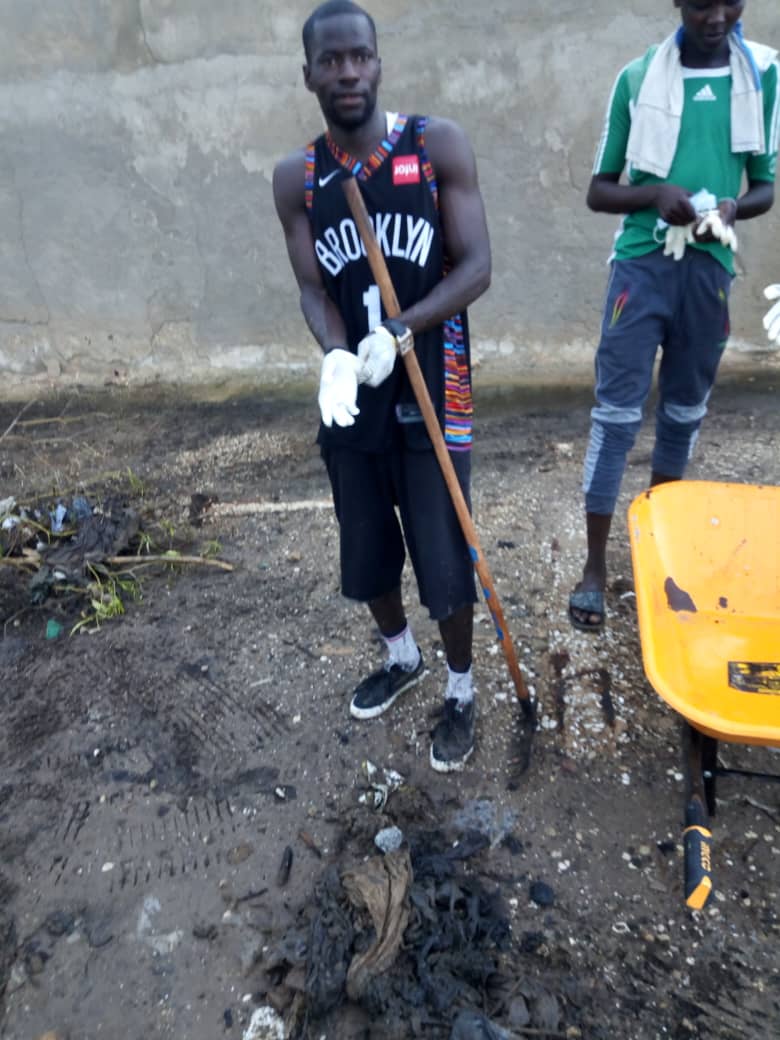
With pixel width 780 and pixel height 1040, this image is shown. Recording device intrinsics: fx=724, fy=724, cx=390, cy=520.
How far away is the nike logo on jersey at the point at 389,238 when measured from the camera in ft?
6.11

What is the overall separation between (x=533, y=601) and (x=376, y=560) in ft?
3.35

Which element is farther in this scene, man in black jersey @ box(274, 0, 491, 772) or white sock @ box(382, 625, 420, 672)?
white sock @ box(382, 625, 420, 672)

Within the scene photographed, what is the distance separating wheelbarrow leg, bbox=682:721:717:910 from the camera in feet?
5.04

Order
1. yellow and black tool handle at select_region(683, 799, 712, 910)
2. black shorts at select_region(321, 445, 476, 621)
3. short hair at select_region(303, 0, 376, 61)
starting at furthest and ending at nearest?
1. black shorts at select_region(321, 445, 476, 621)
2. short hair at select_region(303, 0, 376, 61)
3. yellow and black tool handle at select_region(683, 799, 712, 910)

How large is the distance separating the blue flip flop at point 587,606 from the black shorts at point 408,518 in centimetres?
83

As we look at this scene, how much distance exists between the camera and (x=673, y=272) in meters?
2.46

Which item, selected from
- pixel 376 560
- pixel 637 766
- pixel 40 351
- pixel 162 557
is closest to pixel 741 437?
pixel 637 766

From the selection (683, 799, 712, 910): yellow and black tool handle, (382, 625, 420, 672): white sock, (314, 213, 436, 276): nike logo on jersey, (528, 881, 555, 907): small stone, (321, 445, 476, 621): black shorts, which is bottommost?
(528, 881, 555, 907): small stone

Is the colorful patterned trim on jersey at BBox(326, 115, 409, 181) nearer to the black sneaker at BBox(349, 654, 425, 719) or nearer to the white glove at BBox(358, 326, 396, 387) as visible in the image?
the white glove at BBox(358, 326, 396, 387)

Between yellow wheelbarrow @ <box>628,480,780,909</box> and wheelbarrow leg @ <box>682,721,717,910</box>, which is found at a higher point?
yellow wheelbarrow @ <box>628,480,780,909</box>

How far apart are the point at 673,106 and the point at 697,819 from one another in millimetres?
2102

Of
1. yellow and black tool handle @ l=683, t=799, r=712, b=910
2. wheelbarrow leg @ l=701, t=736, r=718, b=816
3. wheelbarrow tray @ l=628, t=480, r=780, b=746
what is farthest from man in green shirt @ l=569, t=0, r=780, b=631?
yellow and black tool handle @ l=683, t=799, r=712, b=910

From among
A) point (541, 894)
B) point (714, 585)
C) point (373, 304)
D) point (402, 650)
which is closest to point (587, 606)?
point (714, 585)

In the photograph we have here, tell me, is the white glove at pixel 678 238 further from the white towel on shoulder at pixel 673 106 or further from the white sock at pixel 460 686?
the white sock at pixel 460 686
